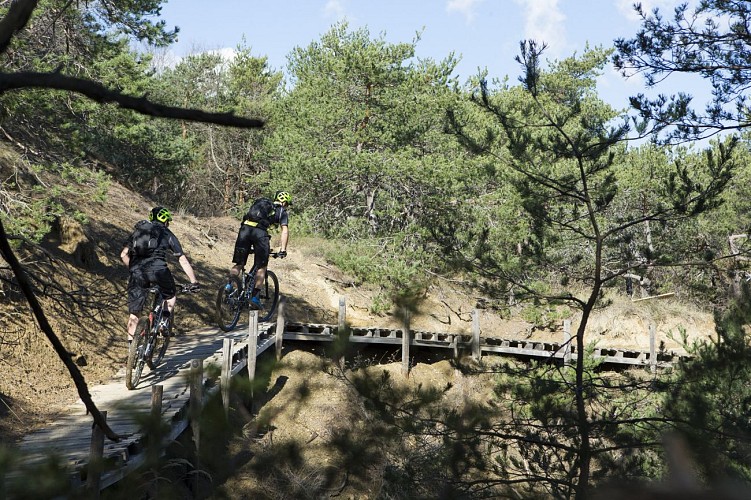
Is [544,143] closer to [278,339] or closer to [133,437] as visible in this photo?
[133,437]

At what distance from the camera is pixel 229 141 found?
113 ft

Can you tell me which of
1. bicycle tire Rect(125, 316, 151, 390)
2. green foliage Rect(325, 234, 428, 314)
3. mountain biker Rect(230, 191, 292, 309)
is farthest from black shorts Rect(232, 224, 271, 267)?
green foliage Rect(325, 234, 428, 314)

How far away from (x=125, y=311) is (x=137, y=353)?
521 centimetres

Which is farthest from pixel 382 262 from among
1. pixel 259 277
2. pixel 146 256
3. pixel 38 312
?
pixel 38 312

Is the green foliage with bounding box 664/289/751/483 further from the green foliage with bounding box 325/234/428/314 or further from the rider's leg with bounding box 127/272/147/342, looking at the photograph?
the green foliage with bounding box 325/234/428/314

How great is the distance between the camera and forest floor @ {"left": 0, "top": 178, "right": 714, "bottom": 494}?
30.9ft

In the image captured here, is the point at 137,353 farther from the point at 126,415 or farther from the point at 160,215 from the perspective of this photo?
the point at 126,415

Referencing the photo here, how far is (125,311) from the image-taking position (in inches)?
551

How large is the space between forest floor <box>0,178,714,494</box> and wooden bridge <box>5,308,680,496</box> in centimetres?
50

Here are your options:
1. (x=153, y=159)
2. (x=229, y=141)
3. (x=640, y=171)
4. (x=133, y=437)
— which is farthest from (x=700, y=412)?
(x=229, y=141)

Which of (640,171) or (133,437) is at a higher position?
(640,171)

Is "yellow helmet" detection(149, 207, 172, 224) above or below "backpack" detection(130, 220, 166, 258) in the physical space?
above

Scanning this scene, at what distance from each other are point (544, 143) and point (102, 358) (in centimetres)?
811

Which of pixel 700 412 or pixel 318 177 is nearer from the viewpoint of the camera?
pixel 700 412
